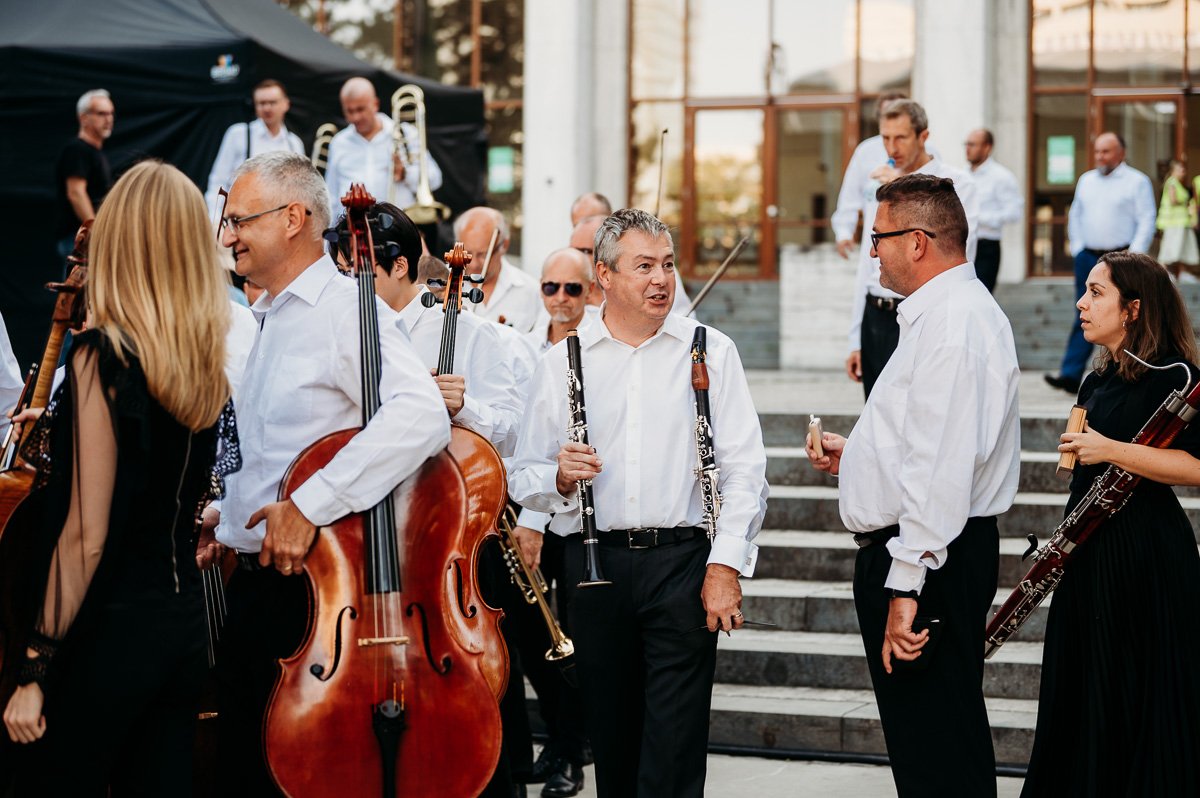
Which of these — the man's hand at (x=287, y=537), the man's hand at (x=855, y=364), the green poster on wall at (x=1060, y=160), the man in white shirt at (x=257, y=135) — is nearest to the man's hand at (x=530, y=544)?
the man's hand at (x=287, y=537)

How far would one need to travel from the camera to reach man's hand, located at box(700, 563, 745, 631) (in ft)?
14.4

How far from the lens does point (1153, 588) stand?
4.90m

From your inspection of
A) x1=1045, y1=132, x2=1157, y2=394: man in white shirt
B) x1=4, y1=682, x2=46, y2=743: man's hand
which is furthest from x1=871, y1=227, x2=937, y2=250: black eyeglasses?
x1=1045, y1=132, x2=1157, y2=394: man in white shirt

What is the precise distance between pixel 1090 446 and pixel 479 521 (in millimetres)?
1960

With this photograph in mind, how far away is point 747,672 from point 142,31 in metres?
6.47

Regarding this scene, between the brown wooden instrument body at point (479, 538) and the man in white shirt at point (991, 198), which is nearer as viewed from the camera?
the brown wooden instrument body at point (479, 538)

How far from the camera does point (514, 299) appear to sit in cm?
802

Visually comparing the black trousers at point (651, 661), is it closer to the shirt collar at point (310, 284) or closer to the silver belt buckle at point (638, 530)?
the silver belt buckle at point (638, 530)

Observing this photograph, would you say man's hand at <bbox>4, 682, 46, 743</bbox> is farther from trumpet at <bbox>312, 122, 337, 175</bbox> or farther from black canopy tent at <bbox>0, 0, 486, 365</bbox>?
trumpet at <bbox>312, 122, 337, 175</bbox>

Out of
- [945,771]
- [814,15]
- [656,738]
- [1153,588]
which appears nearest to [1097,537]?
[1153,588]

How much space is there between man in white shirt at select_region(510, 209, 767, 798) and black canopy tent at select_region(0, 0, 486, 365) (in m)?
6.43

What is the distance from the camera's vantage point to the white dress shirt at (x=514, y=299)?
25.7ft

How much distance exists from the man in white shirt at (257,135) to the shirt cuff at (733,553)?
6675 mm

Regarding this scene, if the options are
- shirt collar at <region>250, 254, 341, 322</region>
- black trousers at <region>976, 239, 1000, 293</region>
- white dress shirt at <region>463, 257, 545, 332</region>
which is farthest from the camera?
black trousers at <region>976, 239, 1000, 293</region>
